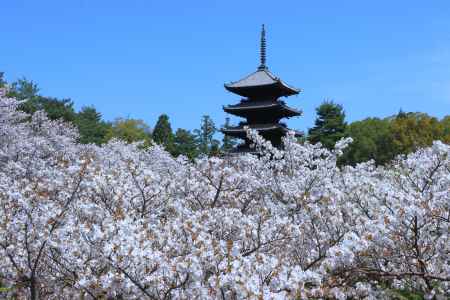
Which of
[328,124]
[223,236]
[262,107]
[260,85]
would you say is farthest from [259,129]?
[223,236]

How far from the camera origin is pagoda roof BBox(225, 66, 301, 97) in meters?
32.8

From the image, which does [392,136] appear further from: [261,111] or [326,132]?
[261,111]

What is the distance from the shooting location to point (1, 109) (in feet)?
81.1

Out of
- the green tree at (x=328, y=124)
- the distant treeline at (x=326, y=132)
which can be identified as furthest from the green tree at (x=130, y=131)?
the green tree at (x=328, y=124)

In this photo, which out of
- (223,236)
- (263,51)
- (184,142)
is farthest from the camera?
(184,142)

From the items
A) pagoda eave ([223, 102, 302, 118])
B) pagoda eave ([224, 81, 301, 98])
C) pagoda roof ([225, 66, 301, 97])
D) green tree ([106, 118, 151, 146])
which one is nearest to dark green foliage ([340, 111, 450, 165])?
pagoda eave ([223, 102, 302, 118])

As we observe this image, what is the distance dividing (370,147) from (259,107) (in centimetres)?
1822

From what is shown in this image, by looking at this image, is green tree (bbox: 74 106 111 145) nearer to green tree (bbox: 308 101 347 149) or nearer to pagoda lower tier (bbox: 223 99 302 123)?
pagoda lower tier (bbox: 223 99 302 123)

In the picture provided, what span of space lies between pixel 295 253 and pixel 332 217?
70 cm

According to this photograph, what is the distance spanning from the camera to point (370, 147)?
153 feet

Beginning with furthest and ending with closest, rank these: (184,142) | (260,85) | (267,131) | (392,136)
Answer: (184,142), (392,136), (260,85), (267,131)

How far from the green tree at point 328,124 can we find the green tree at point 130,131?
16.0m

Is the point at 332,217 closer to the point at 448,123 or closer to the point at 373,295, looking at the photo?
the point at 373,295

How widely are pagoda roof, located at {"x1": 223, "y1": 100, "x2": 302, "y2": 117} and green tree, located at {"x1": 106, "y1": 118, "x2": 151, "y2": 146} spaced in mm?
17780
